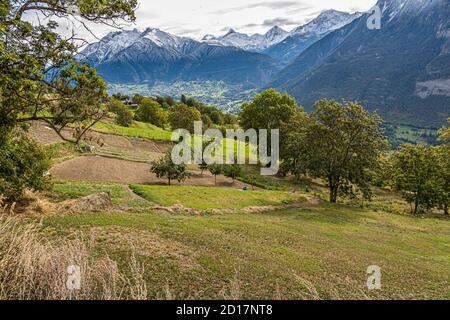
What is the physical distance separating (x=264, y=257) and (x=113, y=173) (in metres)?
42.7

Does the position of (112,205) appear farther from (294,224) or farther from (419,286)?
(419,286)

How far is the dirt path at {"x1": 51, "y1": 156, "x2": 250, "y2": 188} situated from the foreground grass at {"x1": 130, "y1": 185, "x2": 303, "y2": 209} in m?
12.2

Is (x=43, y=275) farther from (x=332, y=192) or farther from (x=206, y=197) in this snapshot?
(x=332, y=192)

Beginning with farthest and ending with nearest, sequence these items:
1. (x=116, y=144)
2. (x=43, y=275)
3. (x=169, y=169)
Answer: (x=116, y=144)
(x=169, y=169)
(x=43, y=275)

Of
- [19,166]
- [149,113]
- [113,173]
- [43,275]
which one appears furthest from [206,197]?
[149,113]

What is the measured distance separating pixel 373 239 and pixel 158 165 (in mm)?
35269

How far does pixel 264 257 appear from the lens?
17500 mm

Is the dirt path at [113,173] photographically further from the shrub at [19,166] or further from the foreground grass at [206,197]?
the shrub at [19,166]

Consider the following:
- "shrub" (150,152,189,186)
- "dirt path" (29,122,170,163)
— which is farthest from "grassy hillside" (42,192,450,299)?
"dirt path" (29,122,170,163)

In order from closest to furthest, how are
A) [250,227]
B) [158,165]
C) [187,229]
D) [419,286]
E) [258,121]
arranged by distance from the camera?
[419,286] < [187,229] < [250,227] < [158,165] < [258,121]

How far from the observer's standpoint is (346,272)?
16781mm

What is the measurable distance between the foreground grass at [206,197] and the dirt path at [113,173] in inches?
482
